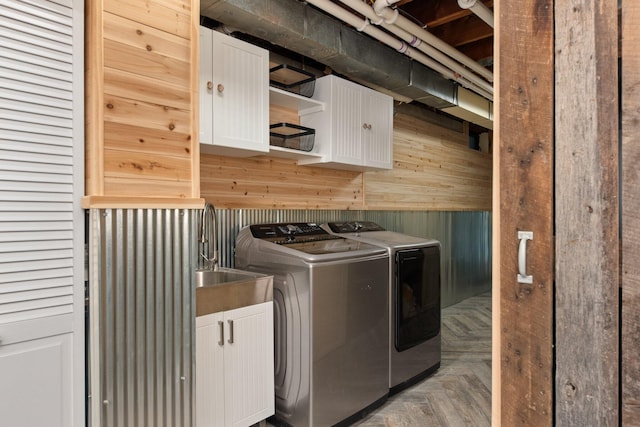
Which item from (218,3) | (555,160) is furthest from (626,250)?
(218,3)

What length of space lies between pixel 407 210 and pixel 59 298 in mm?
3990

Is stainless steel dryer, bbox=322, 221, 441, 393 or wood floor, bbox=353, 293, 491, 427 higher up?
stainless steel dryer, bbox=322, 221, 441, 393

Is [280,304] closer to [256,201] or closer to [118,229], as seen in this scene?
[256,201]

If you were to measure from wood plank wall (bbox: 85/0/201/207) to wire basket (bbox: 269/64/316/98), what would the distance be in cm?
150

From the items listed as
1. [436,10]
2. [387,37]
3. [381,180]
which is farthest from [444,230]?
[387,37]

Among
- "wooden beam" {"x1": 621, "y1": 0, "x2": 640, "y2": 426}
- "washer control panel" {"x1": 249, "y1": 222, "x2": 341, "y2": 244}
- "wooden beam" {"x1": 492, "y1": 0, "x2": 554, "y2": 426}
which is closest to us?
"wooden beam" {"x1": 621, "y1": 0, "x2": 640, "y2": 426}

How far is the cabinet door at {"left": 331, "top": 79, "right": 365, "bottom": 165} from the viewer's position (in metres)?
3.27

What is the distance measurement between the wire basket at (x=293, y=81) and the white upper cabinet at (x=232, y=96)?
541 millimetres

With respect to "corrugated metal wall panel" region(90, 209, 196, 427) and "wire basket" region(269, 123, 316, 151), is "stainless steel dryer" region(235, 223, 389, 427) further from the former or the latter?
"corrugated metal wall panel" region(90, 209, 196, 427)

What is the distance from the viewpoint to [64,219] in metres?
1.52

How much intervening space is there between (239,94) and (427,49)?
160cm

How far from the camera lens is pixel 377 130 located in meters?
3.71

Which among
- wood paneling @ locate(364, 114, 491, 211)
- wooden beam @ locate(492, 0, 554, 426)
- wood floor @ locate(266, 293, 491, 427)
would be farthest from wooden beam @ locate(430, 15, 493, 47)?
wood floor @ locate(266, 293, 491, 427)

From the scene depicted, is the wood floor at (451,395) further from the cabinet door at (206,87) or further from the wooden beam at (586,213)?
the cabinet door at (206,87)
